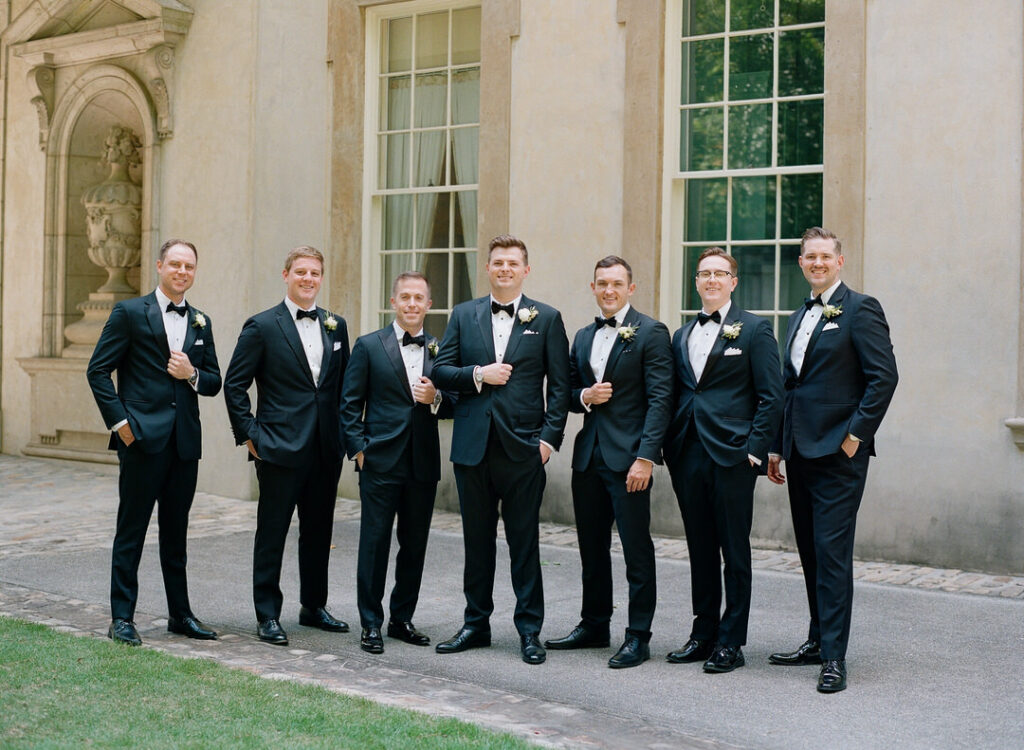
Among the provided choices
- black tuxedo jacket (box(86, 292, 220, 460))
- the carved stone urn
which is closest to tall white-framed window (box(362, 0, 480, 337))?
the carved stone urn

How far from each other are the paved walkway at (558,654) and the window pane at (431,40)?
13.6 ft

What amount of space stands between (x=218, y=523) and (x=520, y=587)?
476 centimetres

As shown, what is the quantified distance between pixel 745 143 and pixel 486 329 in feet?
13.4

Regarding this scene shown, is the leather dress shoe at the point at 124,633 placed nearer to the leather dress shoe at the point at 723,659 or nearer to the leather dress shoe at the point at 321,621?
the leather dress shoe at the point at 321,621

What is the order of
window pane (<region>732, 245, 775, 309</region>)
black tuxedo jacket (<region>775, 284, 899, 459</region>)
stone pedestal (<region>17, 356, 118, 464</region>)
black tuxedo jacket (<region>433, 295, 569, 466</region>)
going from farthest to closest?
stone pedestal (<region>17, 356, 118, 464</region>) → window pane (<region>732, 245, 775, 309</region>) → black tuxedo jacket (<region>433, 295, 569, 466</region>) → black tuxedo jacket (<region>775, 284, 899, 459</region>)

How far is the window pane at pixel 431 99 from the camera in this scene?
11461 mm

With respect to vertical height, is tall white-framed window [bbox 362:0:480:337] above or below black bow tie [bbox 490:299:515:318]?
above

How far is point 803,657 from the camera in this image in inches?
239

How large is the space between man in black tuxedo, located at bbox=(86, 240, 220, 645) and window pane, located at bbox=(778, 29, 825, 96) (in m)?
4.86

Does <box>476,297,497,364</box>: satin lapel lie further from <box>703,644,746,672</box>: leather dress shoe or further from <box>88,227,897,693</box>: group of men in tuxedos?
<box>703,644,746,672</box>: leather dress shoe

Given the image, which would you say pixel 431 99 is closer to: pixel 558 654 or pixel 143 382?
pixel 143 382

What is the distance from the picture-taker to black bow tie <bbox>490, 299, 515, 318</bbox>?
20.7 feet

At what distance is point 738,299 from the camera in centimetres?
959

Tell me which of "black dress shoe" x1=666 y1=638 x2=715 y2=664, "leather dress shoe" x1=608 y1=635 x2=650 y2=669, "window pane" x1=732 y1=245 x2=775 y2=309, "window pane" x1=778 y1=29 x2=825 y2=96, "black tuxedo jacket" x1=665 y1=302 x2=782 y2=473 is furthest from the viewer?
"window pane" x1=732 y1=245 x2=775 y2=309
